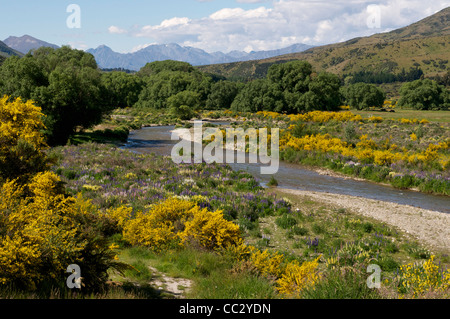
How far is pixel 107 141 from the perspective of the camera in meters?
43.2

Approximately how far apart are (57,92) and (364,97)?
73.4 meters

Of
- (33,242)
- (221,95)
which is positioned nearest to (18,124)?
(33,242)

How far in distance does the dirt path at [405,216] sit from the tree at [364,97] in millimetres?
71547

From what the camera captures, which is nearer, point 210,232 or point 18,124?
point 18,124

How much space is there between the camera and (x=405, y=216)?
18.1m

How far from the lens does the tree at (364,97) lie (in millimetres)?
86062

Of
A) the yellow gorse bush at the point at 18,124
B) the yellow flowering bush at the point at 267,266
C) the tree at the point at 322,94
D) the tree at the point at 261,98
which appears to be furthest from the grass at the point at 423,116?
the yellow gorse bush at the point at 18,124

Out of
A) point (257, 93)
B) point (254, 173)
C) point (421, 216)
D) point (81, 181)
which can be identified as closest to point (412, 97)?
point (257, 93)

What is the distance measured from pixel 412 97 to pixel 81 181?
85.7 metres

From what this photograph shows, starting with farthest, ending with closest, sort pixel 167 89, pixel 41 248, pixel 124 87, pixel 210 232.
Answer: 1. pixel 124 87
2. pixel 167 89
3. pixel 210 232
4. pixel 41 248

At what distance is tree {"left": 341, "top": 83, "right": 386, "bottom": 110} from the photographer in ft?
282

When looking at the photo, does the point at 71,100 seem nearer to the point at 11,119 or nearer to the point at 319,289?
the point at 11,119

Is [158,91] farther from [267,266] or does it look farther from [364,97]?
[267,266]

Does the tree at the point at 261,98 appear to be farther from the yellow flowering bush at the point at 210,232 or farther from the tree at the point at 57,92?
the yellow flowering bush at the point at 210,232
